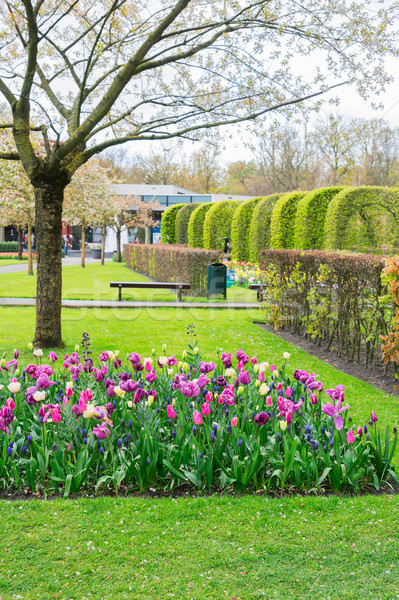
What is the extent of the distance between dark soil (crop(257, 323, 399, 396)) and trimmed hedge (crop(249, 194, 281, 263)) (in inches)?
355

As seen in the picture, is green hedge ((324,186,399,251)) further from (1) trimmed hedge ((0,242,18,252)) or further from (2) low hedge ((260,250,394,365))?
(1) trimmed hedge ((0,242,18,252))

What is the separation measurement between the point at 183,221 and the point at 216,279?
11.7 metres

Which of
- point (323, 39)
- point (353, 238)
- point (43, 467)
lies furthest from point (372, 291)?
point (353, 238)

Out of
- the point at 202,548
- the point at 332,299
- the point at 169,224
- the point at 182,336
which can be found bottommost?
the point at 202,548

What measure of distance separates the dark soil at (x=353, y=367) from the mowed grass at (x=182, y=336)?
0.16 meters

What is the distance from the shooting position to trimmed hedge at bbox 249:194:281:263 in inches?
677

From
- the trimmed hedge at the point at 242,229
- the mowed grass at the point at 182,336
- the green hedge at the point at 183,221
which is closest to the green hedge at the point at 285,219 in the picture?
the trimmed hedge at the point at 242,229

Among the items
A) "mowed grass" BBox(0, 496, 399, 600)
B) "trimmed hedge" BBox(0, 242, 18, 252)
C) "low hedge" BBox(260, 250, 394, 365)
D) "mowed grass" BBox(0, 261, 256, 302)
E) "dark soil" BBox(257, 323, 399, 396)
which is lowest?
"mowed grass" BBox(0, 496, 399, 600)

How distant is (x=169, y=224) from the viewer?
2659cm

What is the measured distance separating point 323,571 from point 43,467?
1.73 m

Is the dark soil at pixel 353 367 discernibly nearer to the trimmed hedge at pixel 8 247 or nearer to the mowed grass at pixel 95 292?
the mowed grass at pixel 95 292

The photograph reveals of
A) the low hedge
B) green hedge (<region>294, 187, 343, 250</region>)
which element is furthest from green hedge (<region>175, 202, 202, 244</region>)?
the low hedge

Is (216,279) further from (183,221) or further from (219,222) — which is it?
(183,221)

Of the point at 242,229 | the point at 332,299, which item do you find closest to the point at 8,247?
the point at 242,229
